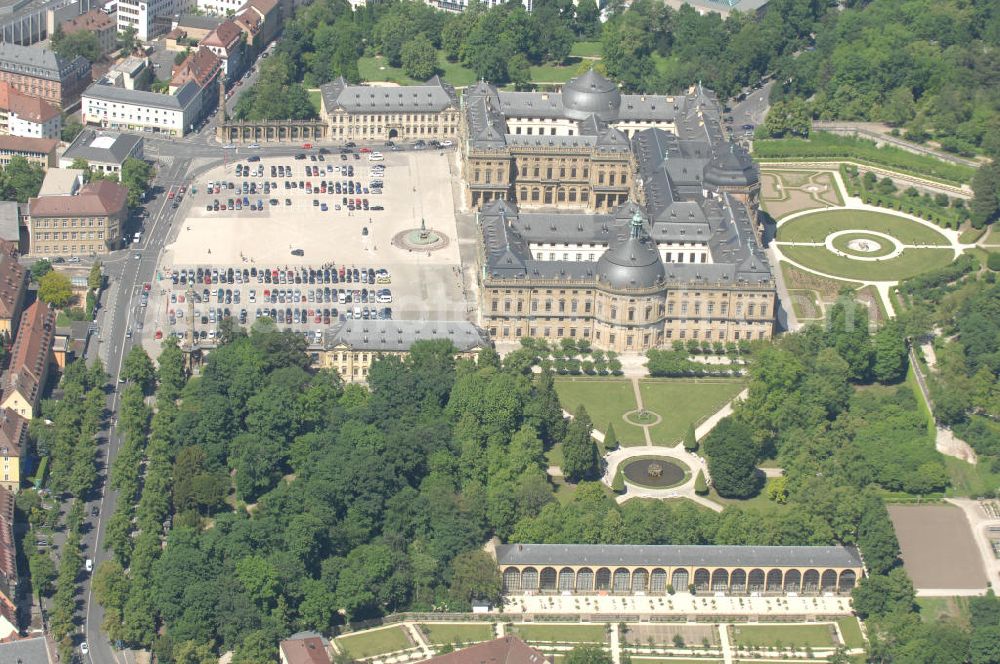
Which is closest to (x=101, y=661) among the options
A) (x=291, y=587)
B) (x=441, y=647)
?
(x=291, y=587)

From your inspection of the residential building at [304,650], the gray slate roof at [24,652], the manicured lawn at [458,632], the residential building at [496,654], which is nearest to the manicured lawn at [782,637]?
the residential building at [496,654]

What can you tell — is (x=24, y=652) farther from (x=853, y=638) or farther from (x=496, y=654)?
(x=853, y=638)

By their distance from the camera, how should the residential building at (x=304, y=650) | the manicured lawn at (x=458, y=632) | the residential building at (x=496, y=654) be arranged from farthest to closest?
the manicured lawn at (x=458, y=632), the residential building at (x=496, y=654), the residential building at (x=304, y=650)

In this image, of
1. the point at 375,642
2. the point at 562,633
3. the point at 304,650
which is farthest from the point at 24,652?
the point at 562,633

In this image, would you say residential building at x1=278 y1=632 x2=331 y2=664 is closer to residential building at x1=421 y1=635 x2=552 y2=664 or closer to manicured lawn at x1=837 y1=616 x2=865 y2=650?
residential building at x1=421 y1=635 x2=552 y2=664

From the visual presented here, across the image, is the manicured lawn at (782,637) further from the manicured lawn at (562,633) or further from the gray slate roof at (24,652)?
the gray slate roof at (24,652)
